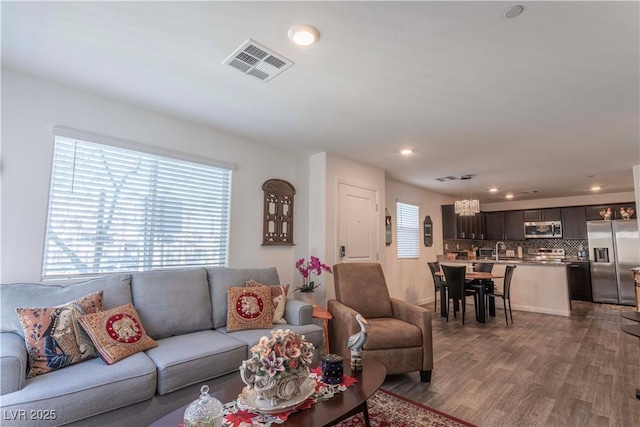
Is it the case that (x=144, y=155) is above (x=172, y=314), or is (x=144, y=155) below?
above

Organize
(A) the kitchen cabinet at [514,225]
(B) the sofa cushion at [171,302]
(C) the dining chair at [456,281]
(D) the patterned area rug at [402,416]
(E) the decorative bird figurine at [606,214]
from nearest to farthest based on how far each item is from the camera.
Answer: (D) the patterned area rug at [402,416] < (B) the sofa cushion at [171,302] < (C) the dining chair at [456,281] < (E) the decorative bird figurine at [606,214] < (A) the kitchen cabinet at [514,225]

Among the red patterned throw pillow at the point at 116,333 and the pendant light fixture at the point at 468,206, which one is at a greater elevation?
Answer: the pendant light fixture at the point at 468,206

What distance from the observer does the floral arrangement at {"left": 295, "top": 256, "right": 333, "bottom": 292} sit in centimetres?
379

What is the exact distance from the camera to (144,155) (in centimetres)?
296

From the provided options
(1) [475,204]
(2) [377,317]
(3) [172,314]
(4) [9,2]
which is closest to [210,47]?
(4) [9,2]

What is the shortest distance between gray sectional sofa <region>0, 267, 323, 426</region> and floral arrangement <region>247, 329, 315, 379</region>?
852mm

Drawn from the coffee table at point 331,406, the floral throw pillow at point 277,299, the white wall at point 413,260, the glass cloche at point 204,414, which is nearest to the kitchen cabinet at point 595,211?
the white wall at point 413,260

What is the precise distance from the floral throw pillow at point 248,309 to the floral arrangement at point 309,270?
3.17ft

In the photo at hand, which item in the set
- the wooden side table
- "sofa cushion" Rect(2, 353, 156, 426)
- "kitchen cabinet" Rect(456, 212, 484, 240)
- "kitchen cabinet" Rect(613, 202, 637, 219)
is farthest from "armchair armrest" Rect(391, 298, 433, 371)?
"kitchen cabinet" Rect(613, 202, 637, 219)

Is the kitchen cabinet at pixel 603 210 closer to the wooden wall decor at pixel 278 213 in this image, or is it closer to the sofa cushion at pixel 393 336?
the sofa cushion at pixel 393 336

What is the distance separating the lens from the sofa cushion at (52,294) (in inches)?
78.5

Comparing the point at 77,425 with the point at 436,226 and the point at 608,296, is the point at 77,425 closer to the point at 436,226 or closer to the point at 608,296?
the point at 436,226

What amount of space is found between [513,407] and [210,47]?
3.38 m

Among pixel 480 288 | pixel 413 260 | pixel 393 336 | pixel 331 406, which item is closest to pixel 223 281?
pixel 393 336
